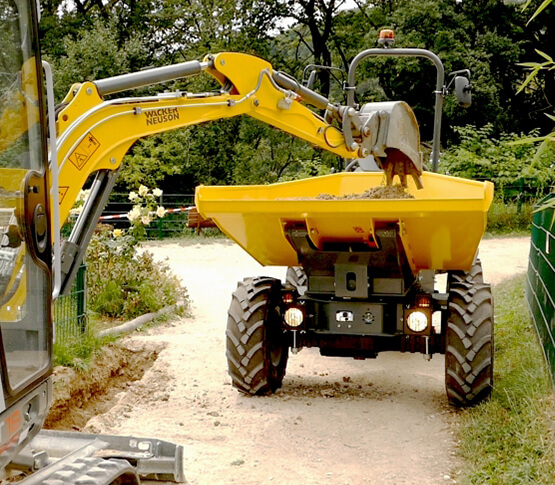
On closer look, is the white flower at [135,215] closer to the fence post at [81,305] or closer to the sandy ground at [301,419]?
the sandy ground at [301,419]

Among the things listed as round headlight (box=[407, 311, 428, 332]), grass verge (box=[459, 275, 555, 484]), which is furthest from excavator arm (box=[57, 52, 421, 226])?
grass verge (box=[459, 275, 555, 484])

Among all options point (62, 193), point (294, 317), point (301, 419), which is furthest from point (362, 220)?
point (62, 193)

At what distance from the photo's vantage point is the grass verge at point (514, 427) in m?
4.07

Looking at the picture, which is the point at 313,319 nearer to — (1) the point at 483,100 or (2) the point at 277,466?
(2) the point at 277,466

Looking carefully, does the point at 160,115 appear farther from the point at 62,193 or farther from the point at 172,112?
the point at 62,193

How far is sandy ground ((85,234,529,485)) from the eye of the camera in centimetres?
454

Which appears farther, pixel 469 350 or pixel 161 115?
pixel 469 350

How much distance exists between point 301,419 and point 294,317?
744mm

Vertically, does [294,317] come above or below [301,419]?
above

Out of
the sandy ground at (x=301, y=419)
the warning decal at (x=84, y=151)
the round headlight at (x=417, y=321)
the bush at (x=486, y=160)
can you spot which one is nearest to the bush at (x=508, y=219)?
the bush at (x=486, y=160)

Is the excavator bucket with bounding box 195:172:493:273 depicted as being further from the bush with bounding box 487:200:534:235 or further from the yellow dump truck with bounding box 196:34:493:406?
the bush with bounding box 487:200:534:235

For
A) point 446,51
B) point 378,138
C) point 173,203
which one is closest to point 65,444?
point 378,138

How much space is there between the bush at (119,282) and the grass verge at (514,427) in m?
4.04

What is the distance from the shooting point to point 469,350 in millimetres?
5324
